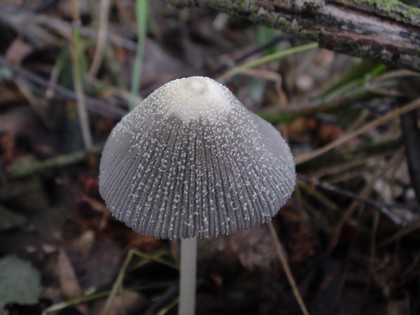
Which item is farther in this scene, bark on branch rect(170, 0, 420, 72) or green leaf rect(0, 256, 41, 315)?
green leaf rect(0, 256, 41, 315)

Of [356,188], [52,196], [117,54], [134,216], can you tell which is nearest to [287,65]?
[117,54]

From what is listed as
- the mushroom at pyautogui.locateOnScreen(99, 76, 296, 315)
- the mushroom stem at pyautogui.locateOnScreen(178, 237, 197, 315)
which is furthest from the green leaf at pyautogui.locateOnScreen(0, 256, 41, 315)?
the mushroom at pyautogui.locateOnScreen(99, 76, 296, 315)

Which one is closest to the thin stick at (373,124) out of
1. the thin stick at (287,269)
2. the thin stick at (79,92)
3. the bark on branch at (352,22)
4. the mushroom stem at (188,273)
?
the thin stick at (287,269)

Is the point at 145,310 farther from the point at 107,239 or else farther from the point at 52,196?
the point at 52,196

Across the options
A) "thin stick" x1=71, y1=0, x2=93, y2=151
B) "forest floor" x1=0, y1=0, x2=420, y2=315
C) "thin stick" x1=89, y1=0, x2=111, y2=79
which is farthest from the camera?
"thin stick" x1=89, y1=0, x2=111, y2=79

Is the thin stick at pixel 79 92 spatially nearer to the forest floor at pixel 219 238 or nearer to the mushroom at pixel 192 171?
the forest floor at pixel 219 238

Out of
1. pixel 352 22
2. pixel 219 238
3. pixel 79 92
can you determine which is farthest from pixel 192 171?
pixel 79 92

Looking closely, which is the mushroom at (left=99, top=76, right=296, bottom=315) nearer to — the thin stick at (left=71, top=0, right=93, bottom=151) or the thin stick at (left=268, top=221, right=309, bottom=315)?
the thin stick at (left=268, top=221, right=309, bottom=315)
